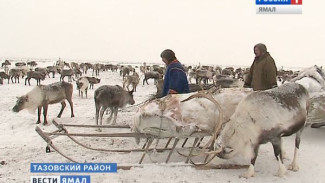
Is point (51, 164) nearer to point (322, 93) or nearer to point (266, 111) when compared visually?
point (266, 111)

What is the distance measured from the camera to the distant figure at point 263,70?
6.34 metres

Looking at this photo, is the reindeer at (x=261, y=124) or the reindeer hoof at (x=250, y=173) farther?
the reindeer hoof at (x=250, y=173)

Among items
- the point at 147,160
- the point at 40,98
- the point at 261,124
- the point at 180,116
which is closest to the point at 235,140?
the point at 261,124

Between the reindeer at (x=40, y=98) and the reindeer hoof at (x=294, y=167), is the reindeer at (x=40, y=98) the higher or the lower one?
the higher one

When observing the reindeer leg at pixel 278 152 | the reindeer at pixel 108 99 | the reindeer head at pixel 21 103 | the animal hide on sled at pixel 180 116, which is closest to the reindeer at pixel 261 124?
the reindeer leg at pixel 278 152

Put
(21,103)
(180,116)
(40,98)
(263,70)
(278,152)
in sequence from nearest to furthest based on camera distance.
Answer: (278,152), (180,116), (263,70), (21,103), (40,98)

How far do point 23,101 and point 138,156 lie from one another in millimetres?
5817

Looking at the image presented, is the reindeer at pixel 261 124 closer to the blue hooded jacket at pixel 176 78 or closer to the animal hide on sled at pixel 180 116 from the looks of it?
the animal hide on sled at pixel 180 116

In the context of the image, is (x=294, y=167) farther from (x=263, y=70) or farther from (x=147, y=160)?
(x=147, y=160)

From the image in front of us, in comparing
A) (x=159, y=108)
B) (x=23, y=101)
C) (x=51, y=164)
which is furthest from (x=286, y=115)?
(x=23, y=101)

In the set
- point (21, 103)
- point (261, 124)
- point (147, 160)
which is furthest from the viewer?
point (21, 103)

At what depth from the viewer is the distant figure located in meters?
6.34

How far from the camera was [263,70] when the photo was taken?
6.41 m

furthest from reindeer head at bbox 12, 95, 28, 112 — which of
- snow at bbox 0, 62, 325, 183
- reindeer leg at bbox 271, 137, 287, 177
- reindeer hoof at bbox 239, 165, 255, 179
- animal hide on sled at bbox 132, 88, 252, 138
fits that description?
reindeer leg at bbox 271, 137, 287, 177
